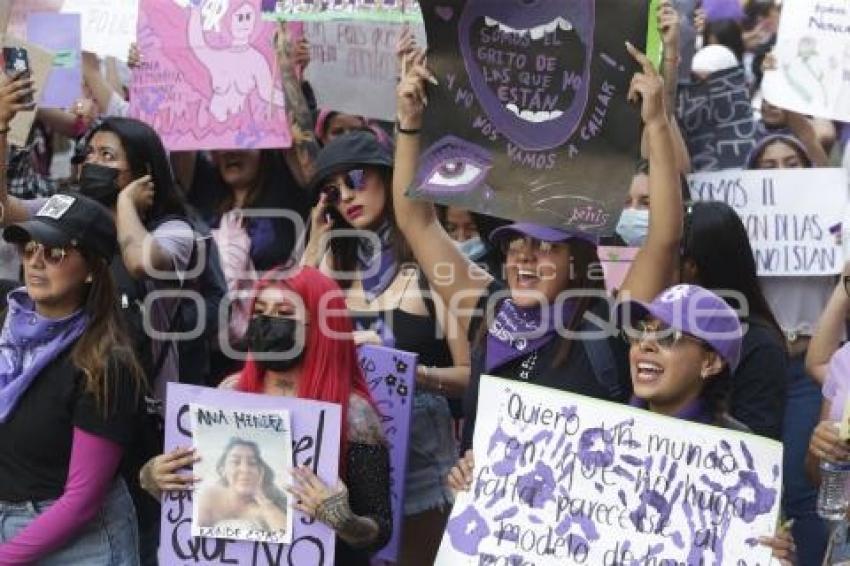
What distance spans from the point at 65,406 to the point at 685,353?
1842 millimetres

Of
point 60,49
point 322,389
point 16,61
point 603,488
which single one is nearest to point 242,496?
point 322,389

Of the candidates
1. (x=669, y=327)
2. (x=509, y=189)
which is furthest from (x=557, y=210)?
(x=669, y=327)

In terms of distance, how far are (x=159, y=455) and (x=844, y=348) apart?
6.93 feet

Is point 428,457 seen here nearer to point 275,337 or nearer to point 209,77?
point 275,337

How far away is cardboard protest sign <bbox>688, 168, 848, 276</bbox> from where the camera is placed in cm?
686

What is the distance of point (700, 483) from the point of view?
4398mm

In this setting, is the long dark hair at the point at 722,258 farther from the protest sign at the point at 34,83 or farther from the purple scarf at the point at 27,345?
the protest sign at the point at 34,83

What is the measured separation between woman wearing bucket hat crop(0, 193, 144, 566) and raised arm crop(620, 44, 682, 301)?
156 cm

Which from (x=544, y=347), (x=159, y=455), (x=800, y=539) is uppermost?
(x=544, y=347)

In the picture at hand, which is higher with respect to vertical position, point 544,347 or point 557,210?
point 557,210

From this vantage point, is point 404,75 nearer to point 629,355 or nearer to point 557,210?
point 557,210

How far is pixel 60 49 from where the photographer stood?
24.6 ft

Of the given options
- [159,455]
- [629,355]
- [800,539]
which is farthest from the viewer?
[800,539]

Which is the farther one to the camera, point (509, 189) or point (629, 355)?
point (509, 189)
